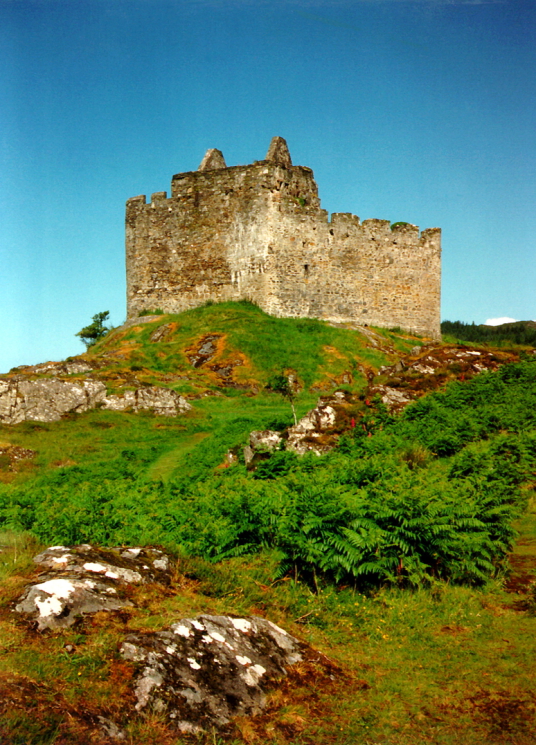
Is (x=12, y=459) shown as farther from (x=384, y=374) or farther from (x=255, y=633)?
(x=255, y=633)

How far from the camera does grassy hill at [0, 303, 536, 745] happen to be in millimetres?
5738

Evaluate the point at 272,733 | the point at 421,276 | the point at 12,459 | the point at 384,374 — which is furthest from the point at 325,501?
the point at 421,276

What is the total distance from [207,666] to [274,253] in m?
32.0

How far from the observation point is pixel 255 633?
690cm

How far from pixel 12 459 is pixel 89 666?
48.3ft

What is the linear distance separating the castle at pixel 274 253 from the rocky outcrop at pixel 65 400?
13143 millimetres

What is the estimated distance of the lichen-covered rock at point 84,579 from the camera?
21.2ft

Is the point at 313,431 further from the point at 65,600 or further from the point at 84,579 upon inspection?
the point at 65,600

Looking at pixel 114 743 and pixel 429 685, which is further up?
pixel 114 743

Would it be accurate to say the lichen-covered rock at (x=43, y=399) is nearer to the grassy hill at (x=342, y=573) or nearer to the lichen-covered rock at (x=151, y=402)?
the lichen-covered rock at (x=151, y=402)

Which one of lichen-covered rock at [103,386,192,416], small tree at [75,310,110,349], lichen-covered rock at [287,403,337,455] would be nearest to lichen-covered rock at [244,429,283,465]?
lichen-covered rock at [287,403,337,455]

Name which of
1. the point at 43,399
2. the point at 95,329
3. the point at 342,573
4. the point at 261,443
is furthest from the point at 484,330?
the point at 342,573

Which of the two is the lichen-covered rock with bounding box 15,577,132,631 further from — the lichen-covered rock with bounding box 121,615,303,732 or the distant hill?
the distant hill

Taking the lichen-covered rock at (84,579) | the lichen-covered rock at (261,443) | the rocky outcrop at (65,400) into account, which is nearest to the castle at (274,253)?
the rocky outcrop at (65,400)
